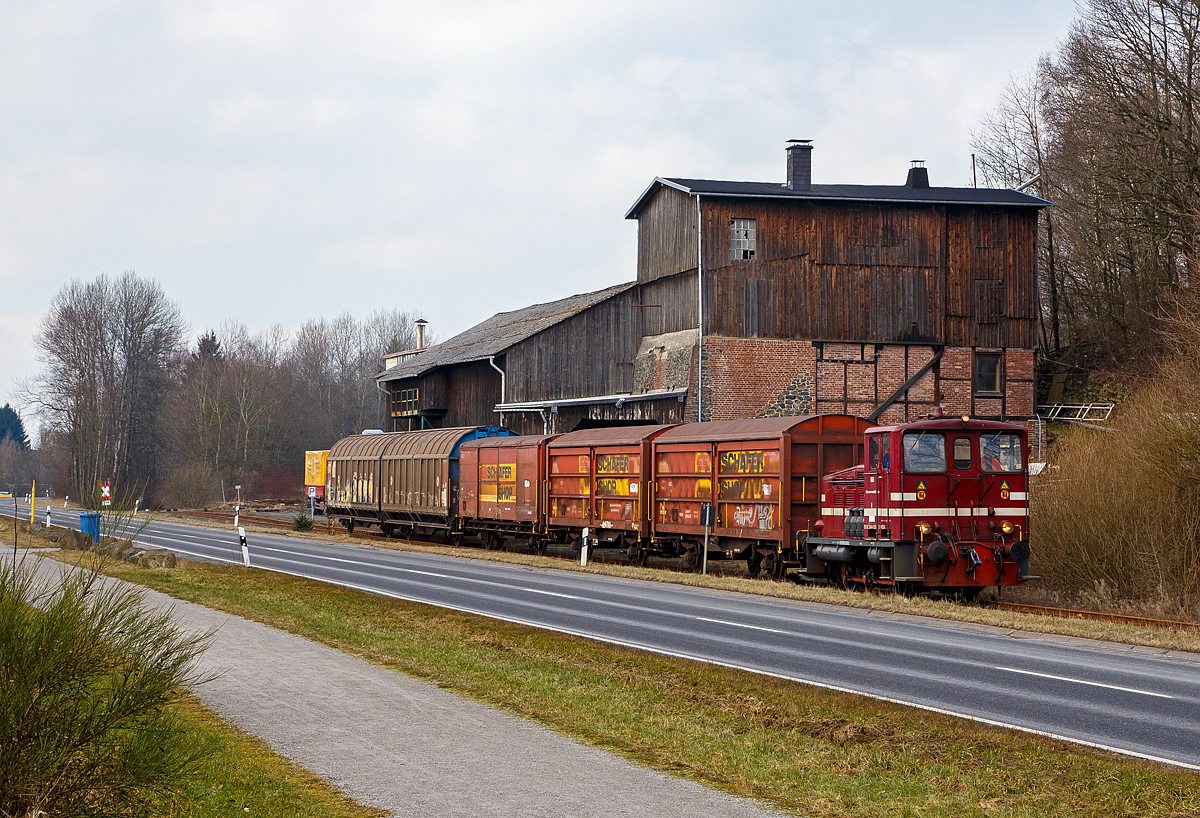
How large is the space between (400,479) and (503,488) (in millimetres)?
7680

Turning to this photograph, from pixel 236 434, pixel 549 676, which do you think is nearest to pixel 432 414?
pixel 236 434

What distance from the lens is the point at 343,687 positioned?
1092 cm

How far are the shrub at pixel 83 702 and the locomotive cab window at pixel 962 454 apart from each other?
1643cm

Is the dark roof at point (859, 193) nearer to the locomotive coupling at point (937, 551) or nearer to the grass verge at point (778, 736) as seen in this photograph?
the locomotive coupling at point (937, 551)

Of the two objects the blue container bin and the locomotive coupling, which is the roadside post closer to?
the locomotive coupling

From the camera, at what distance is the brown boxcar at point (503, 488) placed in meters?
33.4

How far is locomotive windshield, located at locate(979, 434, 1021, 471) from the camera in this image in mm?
20422

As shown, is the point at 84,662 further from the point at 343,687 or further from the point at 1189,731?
the point at 1189,731

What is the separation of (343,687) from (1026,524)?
45.3 ft

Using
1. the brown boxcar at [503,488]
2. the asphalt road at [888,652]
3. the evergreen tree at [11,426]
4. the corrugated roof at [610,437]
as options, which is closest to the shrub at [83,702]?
the asphalt road at [888,652]

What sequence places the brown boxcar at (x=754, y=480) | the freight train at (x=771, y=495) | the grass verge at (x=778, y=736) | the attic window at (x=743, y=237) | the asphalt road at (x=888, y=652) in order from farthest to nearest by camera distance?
the attic window at (x=743, y=237)
the brown boxcar at (x=754, y=480)
the freight train at (x=771, y=495)
the asphalt road at (x=888, y=652)
the grass verge at (x=778, y=736)

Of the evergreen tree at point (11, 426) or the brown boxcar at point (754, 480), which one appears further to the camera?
the evergreen tree at point (11, 426)

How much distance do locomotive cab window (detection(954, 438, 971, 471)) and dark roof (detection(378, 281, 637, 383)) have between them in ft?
90.9

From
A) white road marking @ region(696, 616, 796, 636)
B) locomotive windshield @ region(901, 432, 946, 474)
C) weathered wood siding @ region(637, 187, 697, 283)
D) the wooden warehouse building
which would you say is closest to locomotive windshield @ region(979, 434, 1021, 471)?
locomotive windshield @ region(901, 432, 946, 474)
